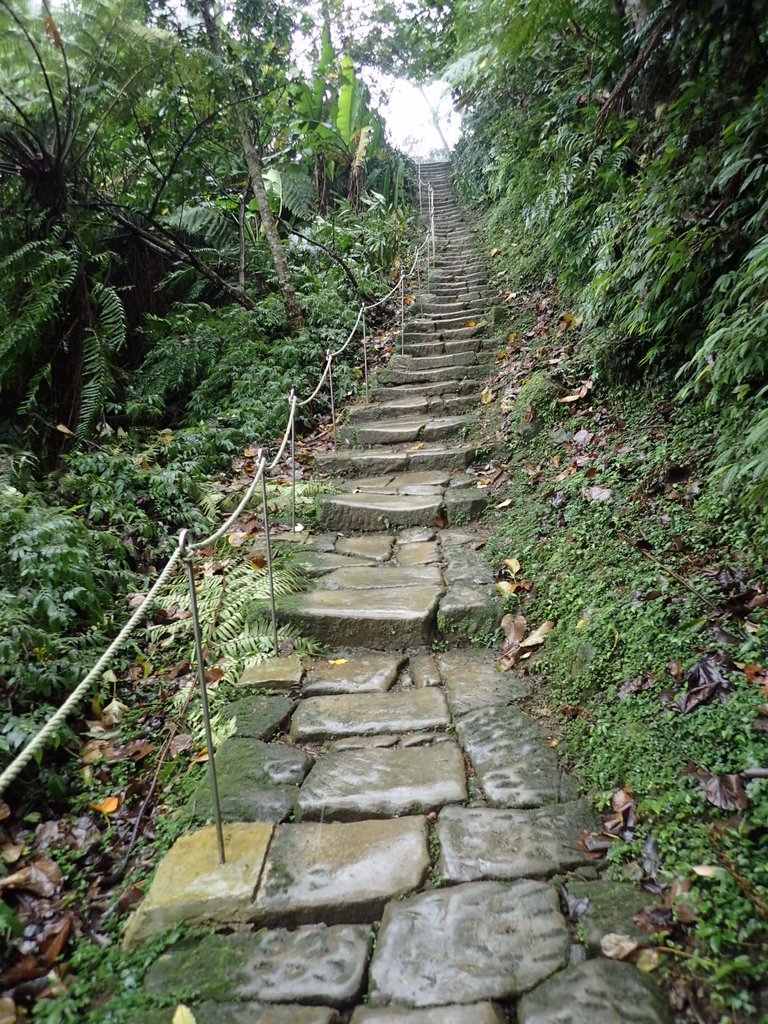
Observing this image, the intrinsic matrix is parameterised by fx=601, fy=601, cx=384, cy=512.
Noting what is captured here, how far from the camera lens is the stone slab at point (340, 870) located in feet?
6.04

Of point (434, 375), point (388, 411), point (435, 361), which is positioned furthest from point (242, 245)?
point (388, 411)

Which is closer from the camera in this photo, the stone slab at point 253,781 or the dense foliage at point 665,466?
the dense foliage at point 665,466

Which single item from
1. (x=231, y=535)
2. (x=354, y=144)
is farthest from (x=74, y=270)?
(x=354, y=144)

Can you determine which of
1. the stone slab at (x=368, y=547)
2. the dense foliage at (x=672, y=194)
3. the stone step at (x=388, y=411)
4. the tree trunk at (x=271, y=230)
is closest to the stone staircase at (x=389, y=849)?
the stone slab at (x=368, y=547)

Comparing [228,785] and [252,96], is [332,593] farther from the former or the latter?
[252,96]

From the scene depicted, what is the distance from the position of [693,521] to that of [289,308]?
6.34m

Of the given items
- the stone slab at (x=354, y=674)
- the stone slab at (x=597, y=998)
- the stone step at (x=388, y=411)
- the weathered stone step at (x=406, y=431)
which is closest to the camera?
the stone slab at (x=597, y=998)

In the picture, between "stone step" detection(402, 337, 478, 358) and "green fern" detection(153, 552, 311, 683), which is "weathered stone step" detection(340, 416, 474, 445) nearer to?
"stone step" detection(402, 337, 478, 358)

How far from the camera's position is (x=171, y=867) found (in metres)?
2.01

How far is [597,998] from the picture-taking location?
4.87 ft

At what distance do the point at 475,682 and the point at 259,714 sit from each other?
3.44ft

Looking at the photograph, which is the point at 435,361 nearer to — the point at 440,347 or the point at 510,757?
the point at 440,347

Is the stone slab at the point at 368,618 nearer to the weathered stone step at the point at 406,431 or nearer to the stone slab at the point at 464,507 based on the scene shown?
the stone slab at the point at 464,507

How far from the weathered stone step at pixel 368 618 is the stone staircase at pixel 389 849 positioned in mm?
12
